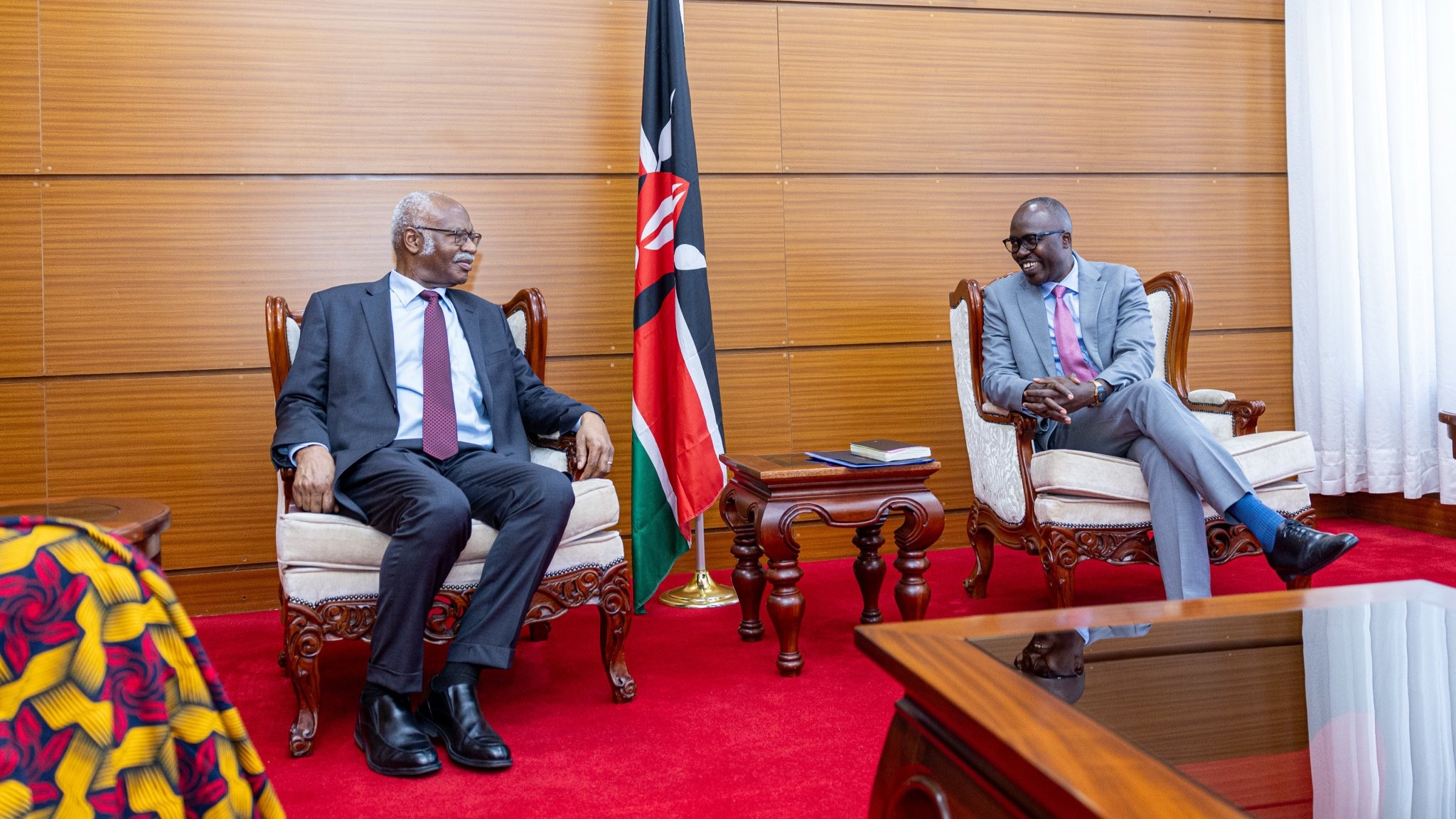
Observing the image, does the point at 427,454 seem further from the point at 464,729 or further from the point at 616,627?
the point at 464,729

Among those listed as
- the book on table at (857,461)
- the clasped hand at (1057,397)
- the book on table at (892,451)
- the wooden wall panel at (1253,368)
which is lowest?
the book on table at (857,461)

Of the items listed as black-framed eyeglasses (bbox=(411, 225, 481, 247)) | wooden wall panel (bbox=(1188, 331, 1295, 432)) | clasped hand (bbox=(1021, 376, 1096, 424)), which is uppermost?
black-framed eyeglasses (bbox=(411, 225, 481, 247))

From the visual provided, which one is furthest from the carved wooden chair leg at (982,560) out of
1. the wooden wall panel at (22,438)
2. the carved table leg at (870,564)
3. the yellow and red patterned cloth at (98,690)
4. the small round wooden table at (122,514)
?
the wooden wall panel at (22,438)

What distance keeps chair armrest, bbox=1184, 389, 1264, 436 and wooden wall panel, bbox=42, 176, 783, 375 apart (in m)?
1.51

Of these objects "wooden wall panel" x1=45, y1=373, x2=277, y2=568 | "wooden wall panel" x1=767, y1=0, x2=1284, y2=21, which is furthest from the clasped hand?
"wooden wall panel" x1=45, y1=373, x2=277, y2=568

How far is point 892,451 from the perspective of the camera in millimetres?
2871

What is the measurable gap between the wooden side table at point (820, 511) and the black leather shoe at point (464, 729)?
2.72 feet

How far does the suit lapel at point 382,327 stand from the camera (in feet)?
9.08

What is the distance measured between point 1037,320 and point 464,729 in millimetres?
2180

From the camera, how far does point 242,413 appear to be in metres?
3.66

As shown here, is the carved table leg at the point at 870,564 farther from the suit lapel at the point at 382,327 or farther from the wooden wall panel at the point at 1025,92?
the wooden wall panel at the point at 1025,92

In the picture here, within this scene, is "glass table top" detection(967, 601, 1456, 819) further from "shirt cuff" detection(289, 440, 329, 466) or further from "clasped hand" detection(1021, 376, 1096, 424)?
"shirt cuff" detection(289, 440, 329, 466)

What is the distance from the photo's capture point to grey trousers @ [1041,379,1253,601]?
2848 mm

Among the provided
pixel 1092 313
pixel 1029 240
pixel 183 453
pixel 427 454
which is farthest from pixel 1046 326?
pixel 183 453
